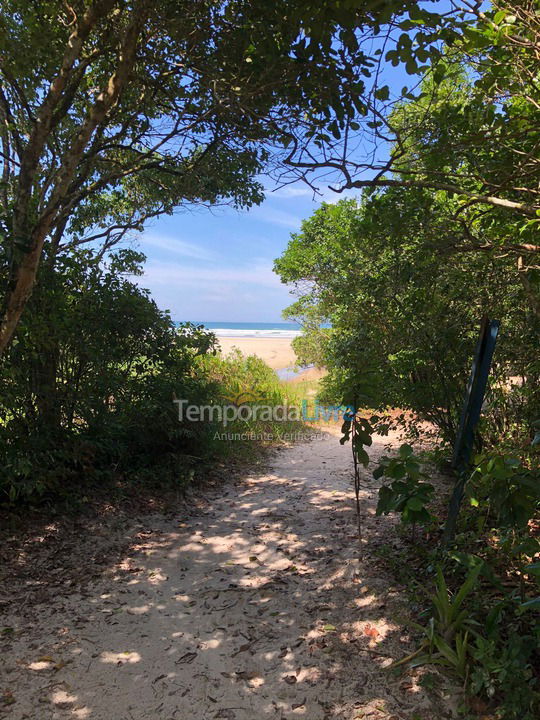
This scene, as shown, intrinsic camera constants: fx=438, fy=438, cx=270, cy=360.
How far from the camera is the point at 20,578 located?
10.8 ft

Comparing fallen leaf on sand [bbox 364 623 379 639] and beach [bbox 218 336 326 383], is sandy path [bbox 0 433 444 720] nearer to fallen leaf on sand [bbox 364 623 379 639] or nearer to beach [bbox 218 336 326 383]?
fallen leaf on sand [bbox 364 623 379 639]

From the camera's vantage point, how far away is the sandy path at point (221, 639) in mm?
2199

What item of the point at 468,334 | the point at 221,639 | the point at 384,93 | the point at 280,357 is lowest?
the point at 221,639

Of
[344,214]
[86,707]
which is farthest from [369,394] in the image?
[344,214]

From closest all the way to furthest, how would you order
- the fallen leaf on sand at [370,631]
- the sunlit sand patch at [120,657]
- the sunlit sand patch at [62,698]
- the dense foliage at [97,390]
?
the sunlit sand patch at [62,698]
the sunlit sand patch at [120,657]
the fallen leaf on sand at [370,631]
the dense foliage at [97,390]

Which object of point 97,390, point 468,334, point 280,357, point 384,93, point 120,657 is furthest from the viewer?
point 280,357

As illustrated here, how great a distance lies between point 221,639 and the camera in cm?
273

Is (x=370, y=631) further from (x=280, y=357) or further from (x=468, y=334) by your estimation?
(x=280, y=357)

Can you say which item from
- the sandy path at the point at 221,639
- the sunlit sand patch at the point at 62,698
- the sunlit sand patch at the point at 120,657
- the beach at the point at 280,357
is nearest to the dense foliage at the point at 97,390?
the sandy path at the point at 221,639

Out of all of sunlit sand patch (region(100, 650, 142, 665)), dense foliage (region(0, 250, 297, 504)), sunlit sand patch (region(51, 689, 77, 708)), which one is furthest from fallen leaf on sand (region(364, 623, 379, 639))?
dense foliage (region(0, 250, 297, 504))

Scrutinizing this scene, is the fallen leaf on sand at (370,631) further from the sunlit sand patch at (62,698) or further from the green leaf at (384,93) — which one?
the green leaf at (384,93)

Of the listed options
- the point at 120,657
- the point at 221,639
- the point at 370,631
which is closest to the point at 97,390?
the point at 120,657

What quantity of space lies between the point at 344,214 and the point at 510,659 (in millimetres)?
9340

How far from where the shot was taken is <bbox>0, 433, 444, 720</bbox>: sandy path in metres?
2.20
